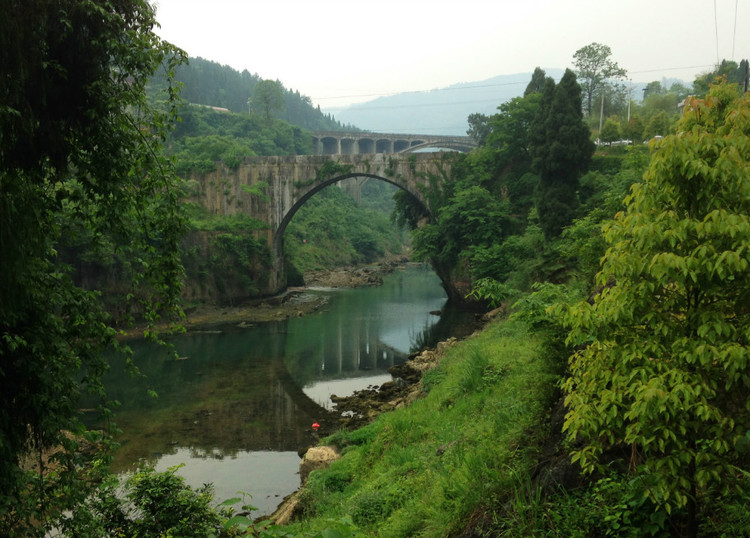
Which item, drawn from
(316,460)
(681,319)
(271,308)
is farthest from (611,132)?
(681,319)

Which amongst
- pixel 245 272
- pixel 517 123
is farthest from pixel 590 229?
pixel 245 272

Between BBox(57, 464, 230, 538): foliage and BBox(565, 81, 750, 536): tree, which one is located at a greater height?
BBox(565, 81, 750, 536): tree

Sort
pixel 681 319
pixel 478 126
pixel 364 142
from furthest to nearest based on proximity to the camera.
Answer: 1. pixel 364 142
2. pixel 478 126
3. pixel 681 319

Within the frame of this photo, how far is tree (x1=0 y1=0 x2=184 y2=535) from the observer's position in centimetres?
391

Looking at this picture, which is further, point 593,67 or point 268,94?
Answer: point 268,94

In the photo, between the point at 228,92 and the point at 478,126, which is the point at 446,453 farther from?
the point at 228,92

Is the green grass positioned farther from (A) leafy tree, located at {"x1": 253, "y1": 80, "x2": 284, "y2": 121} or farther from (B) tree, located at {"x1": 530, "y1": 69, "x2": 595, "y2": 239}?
(A) leafy tree, located at {"x1": 253, "y1": 80, "x2": 284, "y2": 121}

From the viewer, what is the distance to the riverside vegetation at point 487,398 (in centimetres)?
304

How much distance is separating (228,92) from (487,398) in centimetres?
5882

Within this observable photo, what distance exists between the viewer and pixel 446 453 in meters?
6.36

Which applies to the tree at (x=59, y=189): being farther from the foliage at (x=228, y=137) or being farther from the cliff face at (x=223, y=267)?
the foliage at (x=228, y=137)

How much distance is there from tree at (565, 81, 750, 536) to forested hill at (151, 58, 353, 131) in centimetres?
4996

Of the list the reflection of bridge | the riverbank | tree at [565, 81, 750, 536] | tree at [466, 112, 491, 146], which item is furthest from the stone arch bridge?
tree at [565, 81, 750, 536]

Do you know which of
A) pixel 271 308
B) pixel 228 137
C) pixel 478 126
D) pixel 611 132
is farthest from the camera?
pixel 478 126
